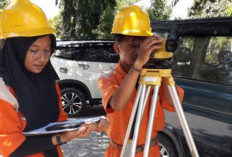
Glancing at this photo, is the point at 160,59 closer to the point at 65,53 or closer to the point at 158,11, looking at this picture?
the point at 65,53

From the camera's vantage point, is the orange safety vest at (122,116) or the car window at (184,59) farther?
the car window at (184,59)

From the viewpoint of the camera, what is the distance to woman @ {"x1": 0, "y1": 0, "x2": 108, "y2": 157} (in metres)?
1.40

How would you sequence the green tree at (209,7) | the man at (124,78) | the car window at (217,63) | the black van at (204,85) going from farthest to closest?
the green tree at (209,7) < the car window at (217,63) < the black van at (204,85) < the man at (124,78)

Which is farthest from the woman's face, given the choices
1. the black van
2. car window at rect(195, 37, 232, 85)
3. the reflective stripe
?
car window at rect(195, 37, 232, 85)

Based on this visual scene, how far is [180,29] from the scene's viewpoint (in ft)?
11.1

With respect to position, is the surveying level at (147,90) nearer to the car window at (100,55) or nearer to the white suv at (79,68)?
the white suv at (79,68)

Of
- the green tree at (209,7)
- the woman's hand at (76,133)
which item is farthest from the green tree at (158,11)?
the woman's hand at (76,133)

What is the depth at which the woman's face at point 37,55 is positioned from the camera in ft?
5.14

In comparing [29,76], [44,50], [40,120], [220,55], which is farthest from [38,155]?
[220,55]

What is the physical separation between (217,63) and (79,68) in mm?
4337

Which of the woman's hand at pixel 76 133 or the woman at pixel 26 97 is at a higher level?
the woman at pixel 26 97

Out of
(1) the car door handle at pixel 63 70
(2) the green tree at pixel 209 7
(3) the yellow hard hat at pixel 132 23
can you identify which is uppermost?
(2) the green tree at pixel 209 7

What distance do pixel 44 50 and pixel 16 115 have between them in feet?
1.28

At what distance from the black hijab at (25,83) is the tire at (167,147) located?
190 cm
